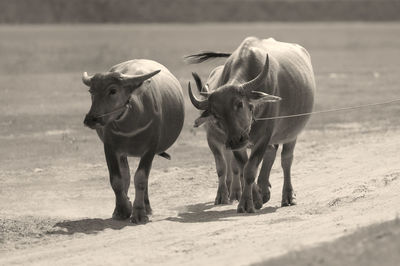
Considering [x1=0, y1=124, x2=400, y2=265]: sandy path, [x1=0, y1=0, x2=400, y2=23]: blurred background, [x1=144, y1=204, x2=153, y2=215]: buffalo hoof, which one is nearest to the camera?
[x1=0, y1=124, x2=400, y2=265]: sandy path

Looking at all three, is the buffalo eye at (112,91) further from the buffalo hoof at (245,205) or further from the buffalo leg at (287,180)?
the buffalo leg at (287,180)

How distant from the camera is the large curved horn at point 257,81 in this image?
44.7 feet

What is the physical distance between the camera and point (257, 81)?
13703mm

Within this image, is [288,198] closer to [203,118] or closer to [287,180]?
[287,180]

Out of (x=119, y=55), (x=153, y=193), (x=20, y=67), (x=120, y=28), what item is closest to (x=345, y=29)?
(x=120, y=28)

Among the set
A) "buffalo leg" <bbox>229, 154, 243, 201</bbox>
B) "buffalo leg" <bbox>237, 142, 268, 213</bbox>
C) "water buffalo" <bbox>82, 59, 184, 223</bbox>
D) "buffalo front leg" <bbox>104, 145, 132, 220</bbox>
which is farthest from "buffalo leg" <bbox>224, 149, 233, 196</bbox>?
"buffalo front leg" <bbox>104, 145, 132, 220</bbox>

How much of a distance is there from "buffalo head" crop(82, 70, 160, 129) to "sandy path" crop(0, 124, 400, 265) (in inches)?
54.4

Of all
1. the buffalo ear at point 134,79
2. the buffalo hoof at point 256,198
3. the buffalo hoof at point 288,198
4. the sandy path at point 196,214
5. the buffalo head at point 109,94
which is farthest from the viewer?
the buffalo hoof at point 288,198

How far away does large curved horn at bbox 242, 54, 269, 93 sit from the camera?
44.7ft

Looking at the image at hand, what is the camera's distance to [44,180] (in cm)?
1772

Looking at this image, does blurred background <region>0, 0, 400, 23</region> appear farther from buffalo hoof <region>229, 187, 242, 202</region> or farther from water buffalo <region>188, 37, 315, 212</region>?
buffalo hoof <region>229, 187, 242, 202</region>

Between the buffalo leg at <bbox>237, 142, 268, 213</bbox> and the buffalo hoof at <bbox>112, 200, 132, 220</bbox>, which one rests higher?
the buffalo leg at <bbox>237, 142, 268, 213</bbox>

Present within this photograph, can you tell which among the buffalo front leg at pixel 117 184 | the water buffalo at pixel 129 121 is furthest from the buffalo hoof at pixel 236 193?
the buffalo front leg at pixel 117 184

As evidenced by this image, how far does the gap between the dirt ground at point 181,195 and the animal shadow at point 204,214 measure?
0.03 metres
